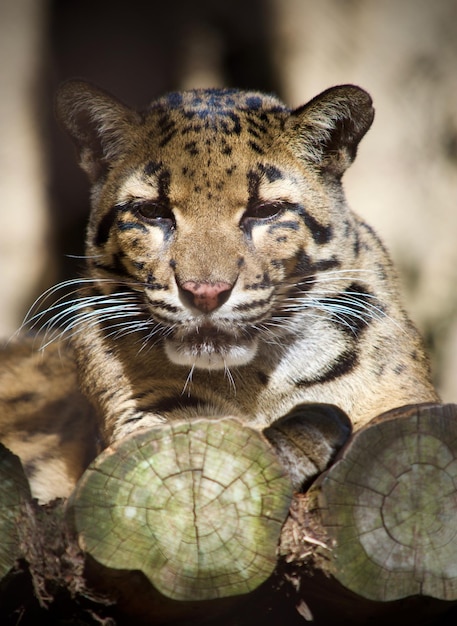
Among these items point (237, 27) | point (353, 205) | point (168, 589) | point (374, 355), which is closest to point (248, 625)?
point (168, 589)

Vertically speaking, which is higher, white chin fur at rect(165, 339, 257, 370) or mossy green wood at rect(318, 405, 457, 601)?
white chin fur at rect(165, 339, 257, 370)

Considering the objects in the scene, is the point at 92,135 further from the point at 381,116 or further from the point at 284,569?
the point at 381,116

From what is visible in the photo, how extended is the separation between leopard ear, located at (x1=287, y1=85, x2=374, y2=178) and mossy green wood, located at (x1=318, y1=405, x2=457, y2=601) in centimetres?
138

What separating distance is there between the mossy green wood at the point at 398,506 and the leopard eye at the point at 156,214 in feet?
4.00

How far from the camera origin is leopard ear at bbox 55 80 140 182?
146 inches

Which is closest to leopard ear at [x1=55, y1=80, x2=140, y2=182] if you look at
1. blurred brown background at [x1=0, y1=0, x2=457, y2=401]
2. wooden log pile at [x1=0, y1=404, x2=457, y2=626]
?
wooden log pile at [x1=0, y1=404, x2=457, y2=626]

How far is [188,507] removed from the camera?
2504 millimetres

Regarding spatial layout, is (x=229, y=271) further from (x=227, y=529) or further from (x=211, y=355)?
(x=227, y=529)

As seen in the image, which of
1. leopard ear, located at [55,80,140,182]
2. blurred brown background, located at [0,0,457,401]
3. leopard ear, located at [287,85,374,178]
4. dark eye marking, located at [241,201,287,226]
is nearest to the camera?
dark eye marking, located at [241,201,287,226]

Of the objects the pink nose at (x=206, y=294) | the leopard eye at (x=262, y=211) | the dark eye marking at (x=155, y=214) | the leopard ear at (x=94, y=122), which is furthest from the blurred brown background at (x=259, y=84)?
the pink nose at (x=206, y=294)

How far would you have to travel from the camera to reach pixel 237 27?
19.7 feet

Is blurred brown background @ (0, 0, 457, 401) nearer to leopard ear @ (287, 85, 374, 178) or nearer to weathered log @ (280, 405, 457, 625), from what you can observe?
leopard ear @ (287, 85, 374, 178)

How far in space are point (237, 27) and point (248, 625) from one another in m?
4.33

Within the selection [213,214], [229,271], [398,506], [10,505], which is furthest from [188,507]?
[213,214]
